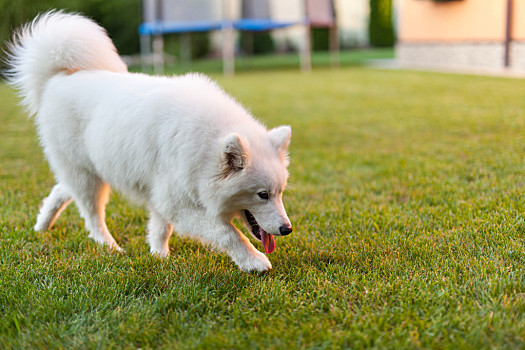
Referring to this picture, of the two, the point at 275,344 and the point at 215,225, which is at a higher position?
the point at 215,225

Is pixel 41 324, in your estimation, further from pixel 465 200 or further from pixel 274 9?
pixel 274 9

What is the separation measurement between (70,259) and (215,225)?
0.88m

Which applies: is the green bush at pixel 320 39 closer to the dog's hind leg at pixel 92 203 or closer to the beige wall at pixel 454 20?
the beige wall at pixel 454 20

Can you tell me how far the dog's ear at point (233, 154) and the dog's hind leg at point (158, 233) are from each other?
2.21ft

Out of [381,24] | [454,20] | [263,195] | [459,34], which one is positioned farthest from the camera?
[381,24]

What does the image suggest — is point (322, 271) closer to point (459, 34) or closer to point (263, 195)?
point (263, 195)

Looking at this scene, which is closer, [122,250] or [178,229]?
[178,229]

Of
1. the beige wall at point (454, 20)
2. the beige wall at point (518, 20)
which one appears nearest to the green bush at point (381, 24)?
the beige wall at point (454, 20)

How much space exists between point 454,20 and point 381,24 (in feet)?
42.3

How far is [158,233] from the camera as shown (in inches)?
113

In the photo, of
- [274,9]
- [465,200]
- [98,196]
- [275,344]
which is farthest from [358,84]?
[275,344]

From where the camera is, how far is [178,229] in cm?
265

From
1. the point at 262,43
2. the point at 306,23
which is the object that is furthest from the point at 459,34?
the point at 262,43

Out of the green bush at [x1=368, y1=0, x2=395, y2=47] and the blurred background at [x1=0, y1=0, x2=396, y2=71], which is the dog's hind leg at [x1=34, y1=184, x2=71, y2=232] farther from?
the green bush at [x1=368, y1=0, x2=395, y2=47]
